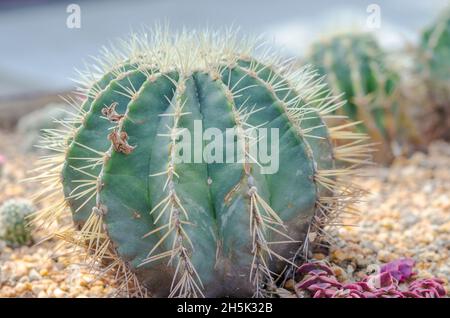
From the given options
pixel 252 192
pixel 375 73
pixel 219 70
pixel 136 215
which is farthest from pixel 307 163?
pixel 375 73

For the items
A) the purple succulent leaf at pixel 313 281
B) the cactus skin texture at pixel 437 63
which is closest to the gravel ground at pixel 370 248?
the purple succulent leaf at pixel 313 281

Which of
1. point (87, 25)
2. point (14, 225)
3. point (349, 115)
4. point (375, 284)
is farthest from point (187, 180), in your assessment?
point (87, 25)

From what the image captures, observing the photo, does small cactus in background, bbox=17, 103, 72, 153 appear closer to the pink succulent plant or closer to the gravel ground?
the gravel ground

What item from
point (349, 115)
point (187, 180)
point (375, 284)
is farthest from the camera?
point (349, 115)

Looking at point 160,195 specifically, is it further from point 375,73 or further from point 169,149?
point 375,73

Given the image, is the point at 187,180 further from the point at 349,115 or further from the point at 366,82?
the point at 366,82

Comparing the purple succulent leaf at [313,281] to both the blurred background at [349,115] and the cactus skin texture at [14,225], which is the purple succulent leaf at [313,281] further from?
the cactus skin texture at [14,225]

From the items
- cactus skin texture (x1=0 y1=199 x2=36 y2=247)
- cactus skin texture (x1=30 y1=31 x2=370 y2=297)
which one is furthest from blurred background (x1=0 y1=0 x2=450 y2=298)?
cactus skin texture (x1=30 y1=31 x2=370 y2=297)
